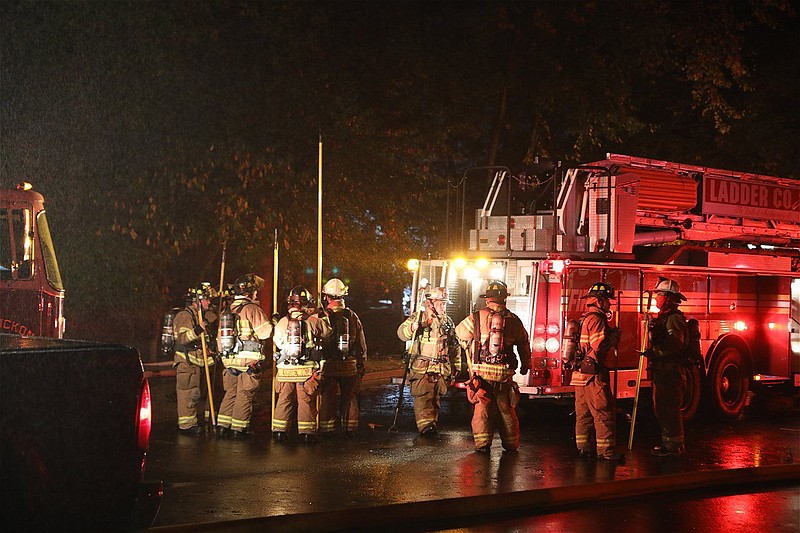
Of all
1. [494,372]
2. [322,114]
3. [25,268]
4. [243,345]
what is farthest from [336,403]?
[322,114]

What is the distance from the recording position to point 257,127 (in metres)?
15.6

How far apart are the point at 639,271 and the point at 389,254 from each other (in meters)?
6.94

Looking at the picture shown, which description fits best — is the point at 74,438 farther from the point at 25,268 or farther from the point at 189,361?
the point at 189,361

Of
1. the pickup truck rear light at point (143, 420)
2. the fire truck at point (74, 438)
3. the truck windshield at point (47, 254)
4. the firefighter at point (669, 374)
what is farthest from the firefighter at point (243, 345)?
the pickup truck rear light at point (143, 420)

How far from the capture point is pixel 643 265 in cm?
1262

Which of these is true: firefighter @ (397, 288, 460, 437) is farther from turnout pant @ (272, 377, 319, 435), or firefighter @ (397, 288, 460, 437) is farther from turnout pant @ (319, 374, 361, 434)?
turnout pant @ (272, 377, 319, 435)

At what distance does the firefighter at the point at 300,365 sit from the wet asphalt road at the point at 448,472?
9.2 inches

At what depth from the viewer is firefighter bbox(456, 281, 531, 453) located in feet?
34.0

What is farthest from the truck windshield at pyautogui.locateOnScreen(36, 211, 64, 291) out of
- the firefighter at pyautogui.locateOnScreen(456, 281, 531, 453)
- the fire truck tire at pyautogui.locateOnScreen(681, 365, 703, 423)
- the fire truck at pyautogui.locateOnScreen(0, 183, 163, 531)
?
the fire truck tire at pyautogui.locateOnScreen(681, 365, 703, 423)

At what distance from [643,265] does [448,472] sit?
4.49 m

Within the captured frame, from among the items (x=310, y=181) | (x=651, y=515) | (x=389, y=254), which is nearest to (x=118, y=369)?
(x=651, y=515)

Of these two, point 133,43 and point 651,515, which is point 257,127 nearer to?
point 133,43

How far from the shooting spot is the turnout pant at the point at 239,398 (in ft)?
36.5

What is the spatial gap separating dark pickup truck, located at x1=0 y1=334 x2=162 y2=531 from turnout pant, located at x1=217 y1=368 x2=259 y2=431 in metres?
6.03
